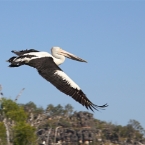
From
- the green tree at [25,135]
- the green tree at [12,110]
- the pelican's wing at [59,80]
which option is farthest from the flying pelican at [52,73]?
the green tree at [12,110]

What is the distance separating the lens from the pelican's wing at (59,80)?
740 inches

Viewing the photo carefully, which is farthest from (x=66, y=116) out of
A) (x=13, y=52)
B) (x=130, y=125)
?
(x=13, y=52)

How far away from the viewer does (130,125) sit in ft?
318

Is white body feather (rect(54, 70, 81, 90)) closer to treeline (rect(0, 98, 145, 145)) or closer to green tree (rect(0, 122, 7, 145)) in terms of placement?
green tree (rect(0, 122, 7, 145))

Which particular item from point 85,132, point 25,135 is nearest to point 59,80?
point 25,135

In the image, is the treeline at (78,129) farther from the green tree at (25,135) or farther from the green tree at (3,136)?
the green tree at (25,135)

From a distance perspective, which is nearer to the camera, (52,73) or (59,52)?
(52,73)

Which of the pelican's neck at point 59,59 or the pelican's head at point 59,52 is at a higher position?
the pelican's head at point 59,52

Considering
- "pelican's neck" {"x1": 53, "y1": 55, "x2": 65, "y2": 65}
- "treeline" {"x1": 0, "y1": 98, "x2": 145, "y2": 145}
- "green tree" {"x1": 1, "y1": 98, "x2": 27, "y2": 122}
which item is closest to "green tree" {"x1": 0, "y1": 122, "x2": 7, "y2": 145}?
"green tree" {"x1": 1, "y1": 98, "x2": 27, "y2": 122}

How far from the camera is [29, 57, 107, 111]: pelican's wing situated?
61.7 feet

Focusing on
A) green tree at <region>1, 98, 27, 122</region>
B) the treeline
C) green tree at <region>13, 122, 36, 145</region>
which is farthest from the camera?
the treeline

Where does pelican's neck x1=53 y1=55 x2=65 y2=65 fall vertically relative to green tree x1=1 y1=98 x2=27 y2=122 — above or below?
below

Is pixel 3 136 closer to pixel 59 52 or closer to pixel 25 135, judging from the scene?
pixel 25 135

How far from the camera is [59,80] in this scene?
18.9 m
